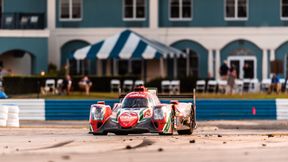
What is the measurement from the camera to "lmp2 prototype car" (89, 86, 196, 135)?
85.8ft

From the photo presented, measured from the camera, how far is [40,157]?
20.2 meters

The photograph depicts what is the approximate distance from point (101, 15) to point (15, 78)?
26.5 ft

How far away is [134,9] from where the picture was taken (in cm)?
6053

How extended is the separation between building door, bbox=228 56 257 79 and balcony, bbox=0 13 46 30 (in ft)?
38.1

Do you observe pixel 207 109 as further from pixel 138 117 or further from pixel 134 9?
pixel 134 9

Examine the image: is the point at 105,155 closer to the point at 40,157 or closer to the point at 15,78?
the point at 40,157

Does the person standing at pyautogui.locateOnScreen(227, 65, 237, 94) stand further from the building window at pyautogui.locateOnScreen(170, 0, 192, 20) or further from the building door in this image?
the building window at pyautogui.locateOnScreen(170, 0, 192, 20)

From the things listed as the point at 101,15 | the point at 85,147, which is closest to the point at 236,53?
the point at 101,15

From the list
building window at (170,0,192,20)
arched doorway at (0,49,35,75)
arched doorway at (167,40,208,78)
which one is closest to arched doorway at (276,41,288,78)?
arched doorway at (167,40,208,78)

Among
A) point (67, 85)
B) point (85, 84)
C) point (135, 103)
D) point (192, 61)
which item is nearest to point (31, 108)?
point (135, 103)

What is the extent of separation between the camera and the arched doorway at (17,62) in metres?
60.6

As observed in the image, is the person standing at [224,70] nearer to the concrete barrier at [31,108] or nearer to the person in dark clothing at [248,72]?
the person in dark clothing at [248,72]

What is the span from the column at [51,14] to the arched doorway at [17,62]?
220 centimetres

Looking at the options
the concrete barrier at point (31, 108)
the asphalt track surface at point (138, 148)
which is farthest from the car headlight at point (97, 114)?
the concrete barrier at point (31, 108)
